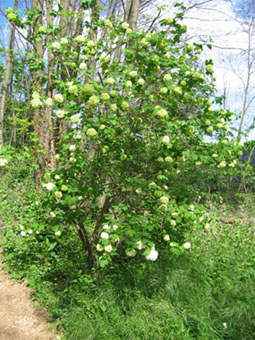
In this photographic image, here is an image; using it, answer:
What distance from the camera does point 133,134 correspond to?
256cm

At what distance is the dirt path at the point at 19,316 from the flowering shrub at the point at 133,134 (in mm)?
975

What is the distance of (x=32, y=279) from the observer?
3.17 meters

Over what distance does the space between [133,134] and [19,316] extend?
2.06 meters

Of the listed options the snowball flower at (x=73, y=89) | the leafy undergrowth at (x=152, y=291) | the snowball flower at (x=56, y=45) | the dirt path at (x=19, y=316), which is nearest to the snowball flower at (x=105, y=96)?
the snowball flower at (x=73, y=89)

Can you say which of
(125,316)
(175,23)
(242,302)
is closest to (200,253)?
(242,302)

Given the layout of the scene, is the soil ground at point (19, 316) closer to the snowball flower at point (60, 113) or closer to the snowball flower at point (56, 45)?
the snowball flower at point (60, 113)

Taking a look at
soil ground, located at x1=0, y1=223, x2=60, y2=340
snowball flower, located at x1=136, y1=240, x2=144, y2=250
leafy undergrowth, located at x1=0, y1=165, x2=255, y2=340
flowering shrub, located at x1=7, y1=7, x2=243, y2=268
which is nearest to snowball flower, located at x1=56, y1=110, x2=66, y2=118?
flowering shrub, located at x1=7, y1=7, x2=243, y2=268

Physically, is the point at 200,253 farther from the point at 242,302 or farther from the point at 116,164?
the point at 116,164

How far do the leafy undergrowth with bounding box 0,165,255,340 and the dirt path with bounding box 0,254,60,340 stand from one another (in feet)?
0.39

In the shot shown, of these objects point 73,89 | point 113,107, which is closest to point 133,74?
point 113,107

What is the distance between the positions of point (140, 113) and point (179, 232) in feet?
3.97

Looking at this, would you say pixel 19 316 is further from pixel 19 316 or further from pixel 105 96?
pixel 105 96

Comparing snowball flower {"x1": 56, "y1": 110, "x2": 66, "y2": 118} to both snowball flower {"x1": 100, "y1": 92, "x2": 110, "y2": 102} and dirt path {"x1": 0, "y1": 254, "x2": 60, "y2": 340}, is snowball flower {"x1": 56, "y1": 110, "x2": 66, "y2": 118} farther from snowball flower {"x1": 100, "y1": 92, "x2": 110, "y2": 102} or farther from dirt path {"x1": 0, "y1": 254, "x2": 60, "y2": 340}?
dirt path {"x1": 0, "y1": 254, "x2": 60, "y2": 340}

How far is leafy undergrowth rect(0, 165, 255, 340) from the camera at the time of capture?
2242 mm
